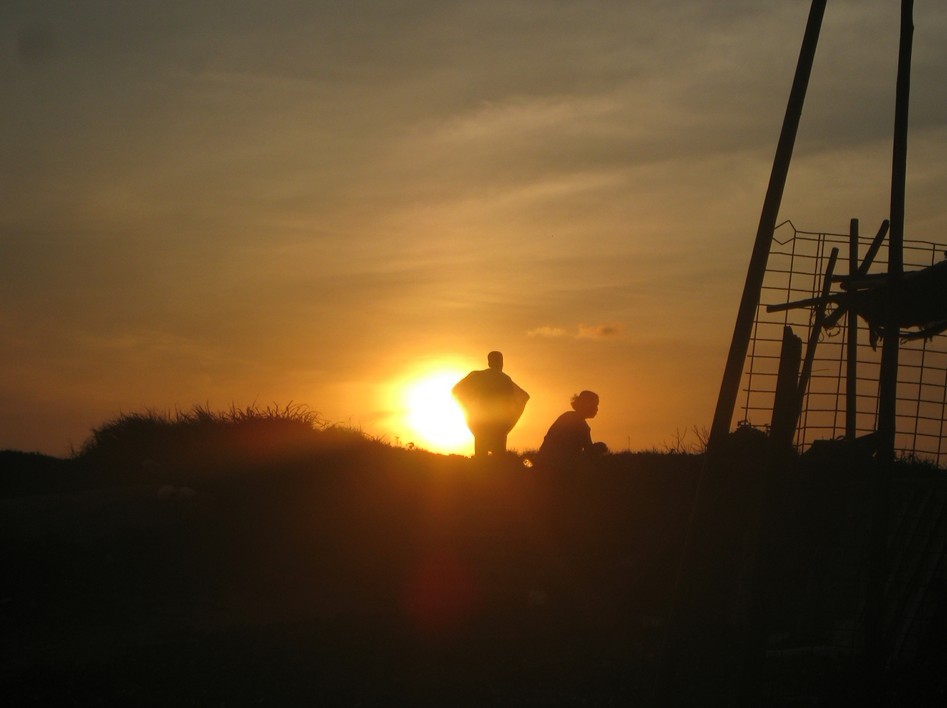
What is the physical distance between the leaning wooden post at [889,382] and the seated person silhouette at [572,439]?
6056 millimetres

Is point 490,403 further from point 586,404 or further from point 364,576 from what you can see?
point 364,576

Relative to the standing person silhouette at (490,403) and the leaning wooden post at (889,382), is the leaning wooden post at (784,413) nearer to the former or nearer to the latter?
the leaning wooden post at (889,382)

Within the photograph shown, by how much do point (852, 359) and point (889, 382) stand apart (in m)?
1.72

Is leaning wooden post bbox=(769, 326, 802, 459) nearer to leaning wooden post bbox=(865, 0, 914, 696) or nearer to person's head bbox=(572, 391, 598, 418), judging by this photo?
leaning wooden post bbox=(865, 0, 914, 696)

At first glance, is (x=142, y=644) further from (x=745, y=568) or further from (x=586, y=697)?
(x=745, y=568)

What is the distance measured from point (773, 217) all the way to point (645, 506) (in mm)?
6206

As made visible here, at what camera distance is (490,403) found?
1273cm

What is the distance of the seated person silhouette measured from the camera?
12172 millimetres

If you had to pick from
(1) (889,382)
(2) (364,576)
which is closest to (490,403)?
(2) (364,576)

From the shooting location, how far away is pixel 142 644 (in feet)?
24.7

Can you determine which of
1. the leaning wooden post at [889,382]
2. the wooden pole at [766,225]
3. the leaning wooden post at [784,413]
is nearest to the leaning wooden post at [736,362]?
the wooden pole at [766,225]

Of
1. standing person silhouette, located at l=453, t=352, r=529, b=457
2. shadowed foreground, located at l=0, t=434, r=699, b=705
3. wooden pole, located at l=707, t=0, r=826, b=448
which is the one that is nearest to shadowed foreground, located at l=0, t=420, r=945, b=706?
shadowed foreground, located at l=0, t=434, r=699, b=705

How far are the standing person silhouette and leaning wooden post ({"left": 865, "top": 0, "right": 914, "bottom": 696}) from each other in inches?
272

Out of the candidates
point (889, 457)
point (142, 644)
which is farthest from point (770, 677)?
point (142, 644)
